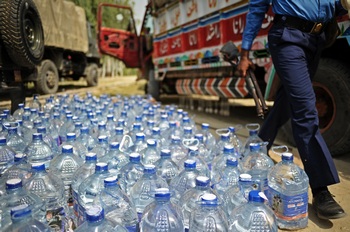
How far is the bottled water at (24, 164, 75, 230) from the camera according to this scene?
5.86 feet

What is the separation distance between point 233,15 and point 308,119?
2917 millimetres

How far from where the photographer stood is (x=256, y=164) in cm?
246

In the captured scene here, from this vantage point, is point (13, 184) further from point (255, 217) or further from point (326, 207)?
point (326, 207)

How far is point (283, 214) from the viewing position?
2.03m

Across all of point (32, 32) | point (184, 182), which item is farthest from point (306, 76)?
point (32, 32)

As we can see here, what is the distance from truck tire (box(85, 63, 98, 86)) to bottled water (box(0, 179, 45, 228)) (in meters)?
12.0

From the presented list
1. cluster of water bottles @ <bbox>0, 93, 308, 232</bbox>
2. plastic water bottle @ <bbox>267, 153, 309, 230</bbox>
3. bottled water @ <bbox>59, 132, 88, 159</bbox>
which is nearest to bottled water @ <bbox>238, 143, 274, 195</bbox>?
cluster of water bottles @ <bbox>0, 93, 308, 232</bbox>

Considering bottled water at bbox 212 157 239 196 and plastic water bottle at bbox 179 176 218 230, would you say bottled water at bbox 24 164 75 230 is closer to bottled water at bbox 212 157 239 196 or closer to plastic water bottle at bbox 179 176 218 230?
plastic water bottle at bbox 179 176 218 230

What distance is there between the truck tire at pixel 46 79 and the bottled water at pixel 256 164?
7.00 metres

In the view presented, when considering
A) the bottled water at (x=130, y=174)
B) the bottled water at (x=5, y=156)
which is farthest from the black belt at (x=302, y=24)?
the bottled water at (x=5, y=156)

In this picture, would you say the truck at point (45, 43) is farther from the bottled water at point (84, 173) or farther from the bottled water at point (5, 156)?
the bottled water at point (84, 173)

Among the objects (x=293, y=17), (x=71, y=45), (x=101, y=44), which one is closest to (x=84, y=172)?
(x=293, y=17)

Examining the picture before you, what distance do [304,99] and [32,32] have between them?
15.4 ft

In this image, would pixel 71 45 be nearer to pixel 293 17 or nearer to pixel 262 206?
pixel 293 17
